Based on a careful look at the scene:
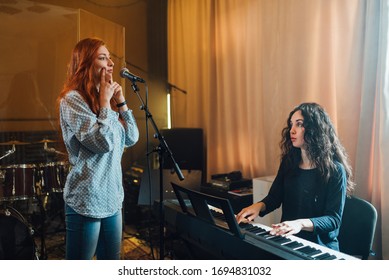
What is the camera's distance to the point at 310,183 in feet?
4.42

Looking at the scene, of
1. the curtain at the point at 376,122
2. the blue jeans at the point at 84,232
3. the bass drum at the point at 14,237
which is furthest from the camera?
the bass drum at the point at 14,237

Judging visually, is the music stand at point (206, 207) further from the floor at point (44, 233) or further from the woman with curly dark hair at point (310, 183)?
the floor at point (44, 233)

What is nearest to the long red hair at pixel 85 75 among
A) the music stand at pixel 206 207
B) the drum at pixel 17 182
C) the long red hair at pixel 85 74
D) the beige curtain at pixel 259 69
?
the long red hair at pixel 85 74

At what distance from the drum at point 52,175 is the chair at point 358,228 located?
5.07ft

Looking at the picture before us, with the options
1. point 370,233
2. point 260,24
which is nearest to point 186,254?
point 370,233

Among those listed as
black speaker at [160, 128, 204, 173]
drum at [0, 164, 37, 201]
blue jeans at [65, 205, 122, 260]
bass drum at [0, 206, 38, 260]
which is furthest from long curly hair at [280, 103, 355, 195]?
drum at [0, 164, 37, 201]

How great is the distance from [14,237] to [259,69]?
5.58 feet

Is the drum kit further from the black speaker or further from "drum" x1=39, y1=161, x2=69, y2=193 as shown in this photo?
the black speaker

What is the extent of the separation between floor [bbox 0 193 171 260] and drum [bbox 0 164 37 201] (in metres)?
0.06

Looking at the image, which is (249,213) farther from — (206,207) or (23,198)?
(23,198)

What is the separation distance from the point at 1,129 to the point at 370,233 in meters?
2.26

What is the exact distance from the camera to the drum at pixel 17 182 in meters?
1.85

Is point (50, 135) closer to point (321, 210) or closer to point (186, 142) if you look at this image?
point (186, 142)

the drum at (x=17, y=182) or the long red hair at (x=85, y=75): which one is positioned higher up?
the long red hair at (x=85, y=75)
